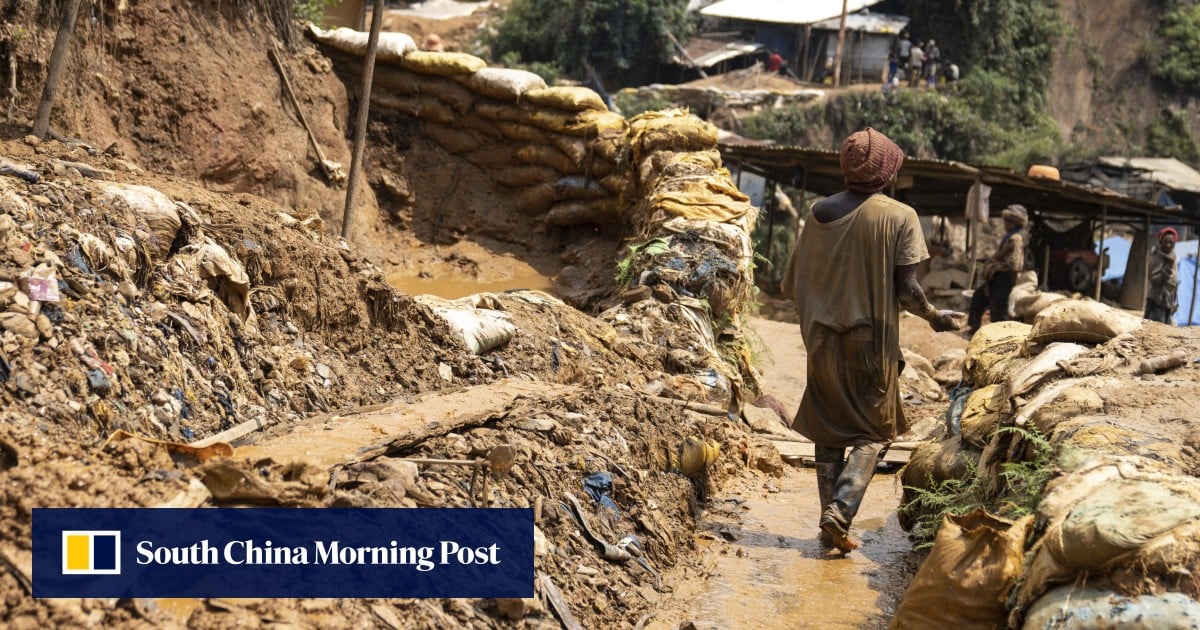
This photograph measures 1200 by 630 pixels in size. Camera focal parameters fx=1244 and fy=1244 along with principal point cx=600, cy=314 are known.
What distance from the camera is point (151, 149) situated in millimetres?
9164

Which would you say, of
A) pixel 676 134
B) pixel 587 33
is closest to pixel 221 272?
pixel 676 134

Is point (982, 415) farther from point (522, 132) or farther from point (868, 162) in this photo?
point (522, 132)

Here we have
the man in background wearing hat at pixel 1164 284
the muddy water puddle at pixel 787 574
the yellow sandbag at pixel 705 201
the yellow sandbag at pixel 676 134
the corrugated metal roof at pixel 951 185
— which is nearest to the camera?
the muddy water puddle at pixel 787 574

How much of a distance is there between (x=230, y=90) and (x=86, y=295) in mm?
5951

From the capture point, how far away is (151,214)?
15.9ft

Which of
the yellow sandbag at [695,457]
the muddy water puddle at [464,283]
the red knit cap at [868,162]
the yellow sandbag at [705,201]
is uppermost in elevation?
the red knit cap at [868,162]

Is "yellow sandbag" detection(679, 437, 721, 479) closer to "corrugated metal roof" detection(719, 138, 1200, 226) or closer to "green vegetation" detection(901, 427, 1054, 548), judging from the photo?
"green vegetation" detection(901, 427, 1054, 548)

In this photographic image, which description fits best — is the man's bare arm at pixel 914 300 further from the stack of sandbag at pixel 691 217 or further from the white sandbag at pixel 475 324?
the stack of sandbag at pixel 691 217

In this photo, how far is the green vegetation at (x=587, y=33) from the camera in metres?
26.6

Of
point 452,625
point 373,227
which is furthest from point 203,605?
point 373,227

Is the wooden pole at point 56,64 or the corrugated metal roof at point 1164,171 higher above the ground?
the wooden pole at point 56,64

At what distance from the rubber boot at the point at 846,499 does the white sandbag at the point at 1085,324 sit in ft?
3.73

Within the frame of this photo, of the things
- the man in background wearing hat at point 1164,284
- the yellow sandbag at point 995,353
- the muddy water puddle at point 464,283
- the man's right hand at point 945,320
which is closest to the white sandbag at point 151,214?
the man's right hand at point 945,320

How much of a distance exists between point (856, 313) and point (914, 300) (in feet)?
0.76
